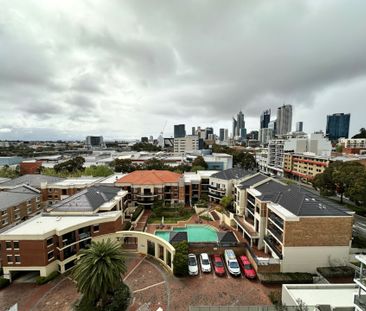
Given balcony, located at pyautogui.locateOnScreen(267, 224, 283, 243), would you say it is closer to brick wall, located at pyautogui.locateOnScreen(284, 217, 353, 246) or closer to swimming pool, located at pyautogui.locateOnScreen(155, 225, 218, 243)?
brick wall, located at pyautogui.locateOnScreen(284, 217, 353, 246)

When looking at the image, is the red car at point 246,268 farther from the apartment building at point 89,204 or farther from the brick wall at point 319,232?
the apartment building at point 89,204

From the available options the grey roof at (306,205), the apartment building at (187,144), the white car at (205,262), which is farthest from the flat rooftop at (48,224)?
the apartment building at (187,144)

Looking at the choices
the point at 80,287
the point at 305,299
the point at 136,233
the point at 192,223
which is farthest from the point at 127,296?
the point at 192,223

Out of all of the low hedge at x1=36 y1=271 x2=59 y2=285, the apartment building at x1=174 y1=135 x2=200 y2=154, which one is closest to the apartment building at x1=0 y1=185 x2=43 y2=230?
the low hedge at x1=36 y1=271 x2=59 y2=285

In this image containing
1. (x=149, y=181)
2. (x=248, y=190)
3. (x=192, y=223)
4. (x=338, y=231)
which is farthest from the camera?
(x=149, y=181)

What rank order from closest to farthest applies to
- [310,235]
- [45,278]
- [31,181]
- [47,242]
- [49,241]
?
[310,235] → [45,278] → [47,242] → [49,241] → [31,181]

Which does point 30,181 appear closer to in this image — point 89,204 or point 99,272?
point 89,204

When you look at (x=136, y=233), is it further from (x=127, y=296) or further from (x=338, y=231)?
(x=338, y=231)

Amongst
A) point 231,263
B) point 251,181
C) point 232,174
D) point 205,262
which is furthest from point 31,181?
point 251,181
